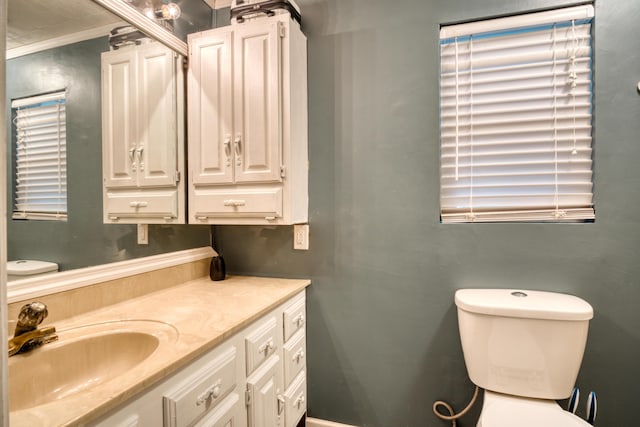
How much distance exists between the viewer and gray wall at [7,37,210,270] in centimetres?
94

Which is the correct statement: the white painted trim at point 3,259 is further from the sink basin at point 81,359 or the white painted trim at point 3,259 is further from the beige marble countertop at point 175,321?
the sink basin at point 81,359

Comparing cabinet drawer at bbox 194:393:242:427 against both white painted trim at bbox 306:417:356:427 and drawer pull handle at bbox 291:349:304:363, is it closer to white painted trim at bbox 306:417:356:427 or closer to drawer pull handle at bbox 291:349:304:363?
drawer pull handle at bbox 291:349:304:363

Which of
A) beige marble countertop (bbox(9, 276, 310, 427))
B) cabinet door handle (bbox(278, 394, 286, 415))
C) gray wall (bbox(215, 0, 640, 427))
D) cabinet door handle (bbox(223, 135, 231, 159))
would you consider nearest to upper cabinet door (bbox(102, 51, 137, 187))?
cabinet door handle (bbox(223, 135, 231, 159))

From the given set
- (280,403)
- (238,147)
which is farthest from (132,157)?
(280,403)

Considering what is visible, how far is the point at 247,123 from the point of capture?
1.43m

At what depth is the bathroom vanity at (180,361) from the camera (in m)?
0.67

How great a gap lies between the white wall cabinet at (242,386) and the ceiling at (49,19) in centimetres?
104

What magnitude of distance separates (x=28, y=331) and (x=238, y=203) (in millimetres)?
802

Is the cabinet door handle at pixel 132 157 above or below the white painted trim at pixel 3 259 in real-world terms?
above

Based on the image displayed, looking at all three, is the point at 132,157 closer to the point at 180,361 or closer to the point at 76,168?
the point at 76,168

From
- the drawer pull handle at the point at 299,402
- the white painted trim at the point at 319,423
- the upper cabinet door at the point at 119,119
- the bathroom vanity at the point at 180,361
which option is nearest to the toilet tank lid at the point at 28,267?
the bathroom vanity at the point at 180,361

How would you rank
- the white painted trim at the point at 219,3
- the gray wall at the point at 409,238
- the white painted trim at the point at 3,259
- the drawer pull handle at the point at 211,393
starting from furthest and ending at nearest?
1. the white painted trim at the point at 219,3
2. the gray wall at the point at 409,238
3. the drawer pull handle at the point at 211,393
4. the white painted trim at the point at 3,259

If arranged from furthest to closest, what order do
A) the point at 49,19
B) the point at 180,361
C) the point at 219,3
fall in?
the point at 219,3 → the point at 49,19 → the point at 180,361

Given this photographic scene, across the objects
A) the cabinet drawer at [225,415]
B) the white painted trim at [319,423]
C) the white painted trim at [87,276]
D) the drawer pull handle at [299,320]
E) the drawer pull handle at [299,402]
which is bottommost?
the white painted trim at [319,423]
